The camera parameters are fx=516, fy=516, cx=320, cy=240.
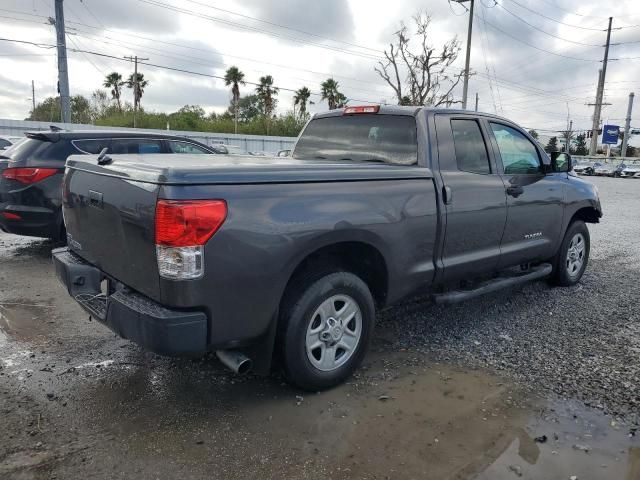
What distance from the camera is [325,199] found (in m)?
3.15

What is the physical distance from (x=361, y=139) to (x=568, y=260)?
9.95 feet

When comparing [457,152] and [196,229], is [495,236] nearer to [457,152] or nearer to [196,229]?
[457,152]

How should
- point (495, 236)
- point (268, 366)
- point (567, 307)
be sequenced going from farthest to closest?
point (567, 307) < point (495, 236) < point (268, 366)

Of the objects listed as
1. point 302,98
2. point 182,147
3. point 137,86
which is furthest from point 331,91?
point 182,147

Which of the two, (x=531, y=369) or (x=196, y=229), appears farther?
(x=531, y=369)

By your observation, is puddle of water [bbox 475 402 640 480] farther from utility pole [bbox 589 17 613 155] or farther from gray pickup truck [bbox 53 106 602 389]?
utility pole [bbox 589 17 613 155]

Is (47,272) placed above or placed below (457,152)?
below

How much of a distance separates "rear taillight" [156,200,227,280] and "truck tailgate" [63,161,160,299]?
3.5 inches

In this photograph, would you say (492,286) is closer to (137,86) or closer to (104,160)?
(104,160)

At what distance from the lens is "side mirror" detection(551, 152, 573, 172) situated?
529 cm

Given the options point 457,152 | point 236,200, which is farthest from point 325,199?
point 457,152

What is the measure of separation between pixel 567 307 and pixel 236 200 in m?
3.99

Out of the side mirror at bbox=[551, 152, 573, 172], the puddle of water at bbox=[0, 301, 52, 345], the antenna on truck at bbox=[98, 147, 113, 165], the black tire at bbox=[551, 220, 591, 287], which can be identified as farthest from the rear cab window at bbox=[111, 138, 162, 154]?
the black tire at bbox=[551, 220, 591, 287]

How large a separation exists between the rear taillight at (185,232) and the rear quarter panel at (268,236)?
0.04 m
